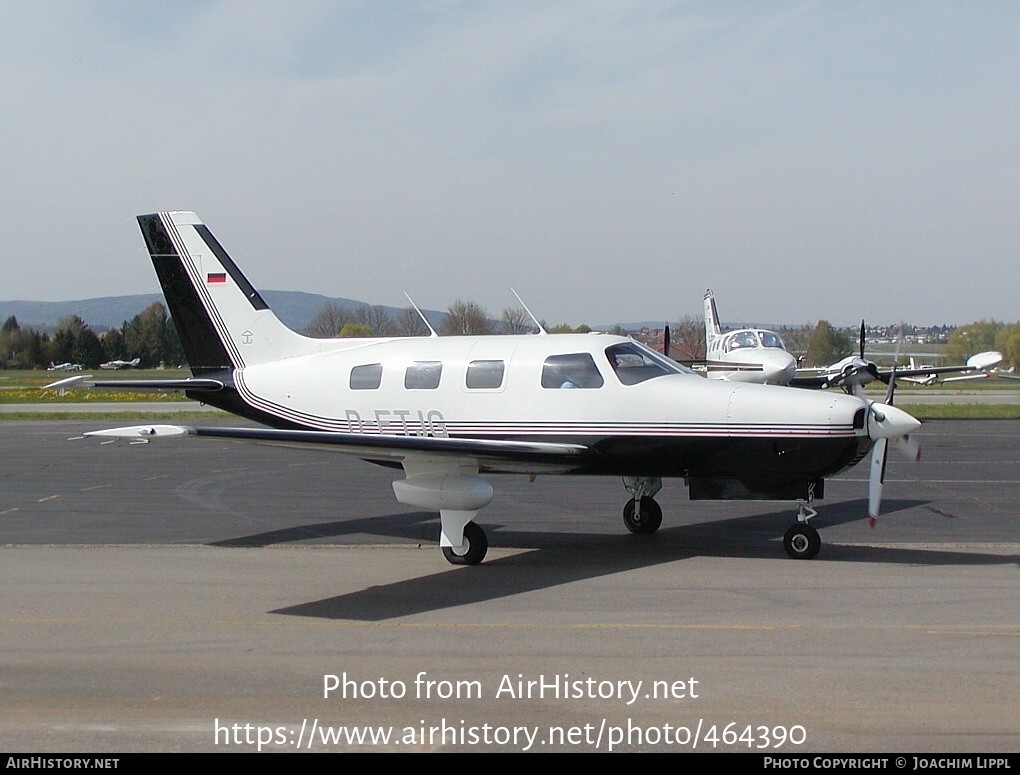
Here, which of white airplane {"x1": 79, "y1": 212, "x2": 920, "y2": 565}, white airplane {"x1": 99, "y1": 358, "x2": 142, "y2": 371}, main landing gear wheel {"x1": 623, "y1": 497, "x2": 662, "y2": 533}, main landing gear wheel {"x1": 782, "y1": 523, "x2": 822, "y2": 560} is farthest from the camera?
white airplane {"x1": 99, "y1": 358, "x2": 142, "y2": 371}

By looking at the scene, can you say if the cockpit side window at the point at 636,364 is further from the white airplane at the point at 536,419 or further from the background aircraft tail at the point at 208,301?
the background aircraft tail at the point at 208,301

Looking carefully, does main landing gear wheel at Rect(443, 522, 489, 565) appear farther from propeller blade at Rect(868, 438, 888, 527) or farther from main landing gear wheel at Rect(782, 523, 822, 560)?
propeller blade at Rect(868, 438, 888, 527)

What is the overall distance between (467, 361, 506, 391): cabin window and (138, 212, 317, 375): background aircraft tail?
2.96m

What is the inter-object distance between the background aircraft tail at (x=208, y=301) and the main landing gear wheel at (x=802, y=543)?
681 centimetres

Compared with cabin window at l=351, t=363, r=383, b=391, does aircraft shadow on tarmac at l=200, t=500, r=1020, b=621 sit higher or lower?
lower

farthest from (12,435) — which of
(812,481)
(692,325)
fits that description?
(692,325)

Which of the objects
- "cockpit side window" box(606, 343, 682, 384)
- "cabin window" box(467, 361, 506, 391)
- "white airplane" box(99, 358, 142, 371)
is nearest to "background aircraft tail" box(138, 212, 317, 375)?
"cabin window" box(467, 361, 506, 391)

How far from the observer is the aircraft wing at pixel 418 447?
9555 millimetres

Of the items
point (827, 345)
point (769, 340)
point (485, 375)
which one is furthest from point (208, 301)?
point (827, 345)

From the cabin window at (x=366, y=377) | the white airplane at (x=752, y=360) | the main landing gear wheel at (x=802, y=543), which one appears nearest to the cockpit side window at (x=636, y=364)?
the main landing gear wheel at (x=802, y=543)

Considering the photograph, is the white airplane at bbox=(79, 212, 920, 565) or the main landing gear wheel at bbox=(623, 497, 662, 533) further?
the main landing gear wheel at bbox=(623, 497, 662, 533)

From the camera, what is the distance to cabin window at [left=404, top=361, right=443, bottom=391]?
12.1 meters
